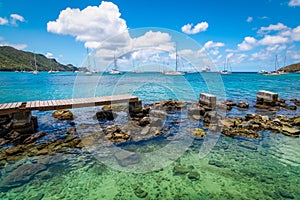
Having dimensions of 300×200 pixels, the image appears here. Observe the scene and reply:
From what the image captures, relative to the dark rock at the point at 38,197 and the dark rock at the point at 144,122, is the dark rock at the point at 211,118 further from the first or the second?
the dark rock at the point at 38,197

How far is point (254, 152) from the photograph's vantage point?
746cm

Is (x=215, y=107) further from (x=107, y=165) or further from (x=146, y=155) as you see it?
(x=107, y=165)

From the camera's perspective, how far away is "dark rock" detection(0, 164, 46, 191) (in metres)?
5.40

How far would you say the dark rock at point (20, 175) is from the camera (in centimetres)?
540

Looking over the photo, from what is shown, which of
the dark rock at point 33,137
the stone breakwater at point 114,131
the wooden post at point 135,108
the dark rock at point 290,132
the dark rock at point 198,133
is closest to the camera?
the stone breakwater at point 114,131

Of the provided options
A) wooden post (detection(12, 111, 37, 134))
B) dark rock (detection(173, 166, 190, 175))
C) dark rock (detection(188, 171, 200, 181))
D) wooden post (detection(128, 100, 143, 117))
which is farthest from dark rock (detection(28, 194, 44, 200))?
wooden post (detection(128, 100, 143, 117))

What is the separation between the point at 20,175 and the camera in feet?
18.9

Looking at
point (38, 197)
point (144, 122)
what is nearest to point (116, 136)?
point (144, 122)

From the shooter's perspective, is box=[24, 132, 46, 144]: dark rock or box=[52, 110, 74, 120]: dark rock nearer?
box=[24, 132, 46, 144]: dark rock

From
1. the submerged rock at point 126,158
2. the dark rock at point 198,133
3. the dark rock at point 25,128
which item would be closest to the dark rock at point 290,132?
the dark rock at point 198,133

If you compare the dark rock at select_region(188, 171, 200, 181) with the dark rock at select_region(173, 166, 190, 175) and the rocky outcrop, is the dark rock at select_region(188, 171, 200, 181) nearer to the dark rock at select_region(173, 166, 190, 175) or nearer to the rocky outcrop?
the dark rock at select_region(173, 166, 190, 175)

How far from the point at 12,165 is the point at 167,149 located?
575cm

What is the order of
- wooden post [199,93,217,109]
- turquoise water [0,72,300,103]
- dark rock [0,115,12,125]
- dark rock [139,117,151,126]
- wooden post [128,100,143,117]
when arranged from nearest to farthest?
dark rock [0,115,12,125] < dark rock [139,117,151,126] < wooden post [128,100,143,117] < wooden post [199,93,217,109] < turquoise water [0,72,300,103]

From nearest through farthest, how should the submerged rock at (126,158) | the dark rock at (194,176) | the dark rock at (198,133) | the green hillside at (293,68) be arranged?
the dark rock at (194,176)
the submerged rock at (126,158)
the dark rock at (198,133)
the green hillside at (293,68)
